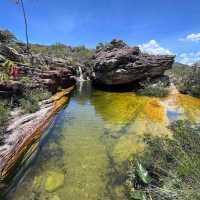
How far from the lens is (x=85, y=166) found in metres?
6.37

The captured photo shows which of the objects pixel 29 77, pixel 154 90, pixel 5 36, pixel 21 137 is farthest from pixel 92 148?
pixel 5 36

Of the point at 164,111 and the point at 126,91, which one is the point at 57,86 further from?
the point at 164,111

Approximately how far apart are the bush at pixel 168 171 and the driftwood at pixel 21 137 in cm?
322

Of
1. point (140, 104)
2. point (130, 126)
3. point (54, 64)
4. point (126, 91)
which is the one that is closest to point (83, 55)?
point (54, 64)

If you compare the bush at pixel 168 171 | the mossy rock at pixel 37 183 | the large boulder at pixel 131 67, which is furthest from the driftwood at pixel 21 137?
the large boulder at pixel 131 67

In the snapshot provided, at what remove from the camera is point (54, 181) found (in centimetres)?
566

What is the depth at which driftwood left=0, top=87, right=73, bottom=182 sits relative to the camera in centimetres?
605

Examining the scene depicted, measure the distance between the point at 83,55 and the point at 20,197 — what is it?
132 ft

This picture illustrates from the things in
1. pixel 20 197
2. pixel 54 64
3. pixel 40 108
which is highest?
pixel 54 64

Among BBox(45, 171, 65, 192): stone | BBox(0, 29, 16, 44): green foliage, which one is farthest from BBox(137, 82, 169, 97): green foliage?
BBox(45, 171, 65, 192): stone

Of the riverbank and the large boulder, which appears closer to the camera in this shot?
the riverbank

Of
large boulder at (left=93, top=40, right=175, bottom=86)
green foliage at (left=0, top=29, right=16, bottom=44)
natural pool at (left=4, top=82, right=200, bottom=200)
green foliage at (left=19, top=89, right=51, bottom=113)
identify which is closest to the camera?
natural pool at (left=4, top=82, right=200, bottom=200)

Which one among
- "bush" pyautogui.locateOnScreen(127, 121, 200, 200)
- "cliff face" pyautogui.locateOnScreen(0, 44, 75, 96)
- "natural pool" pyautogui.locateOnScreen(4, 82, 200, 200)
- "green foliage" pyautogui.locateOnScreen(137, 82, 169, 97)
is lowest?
"natural pool" pyautogui.locateOnScreen(4, 82, 200, 200)

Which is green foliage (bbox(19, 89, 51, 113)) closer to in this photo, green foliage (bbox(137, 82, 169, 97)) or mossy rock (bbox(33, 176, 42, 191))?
mossy rock (bbox(33, 176, 42, 191))
